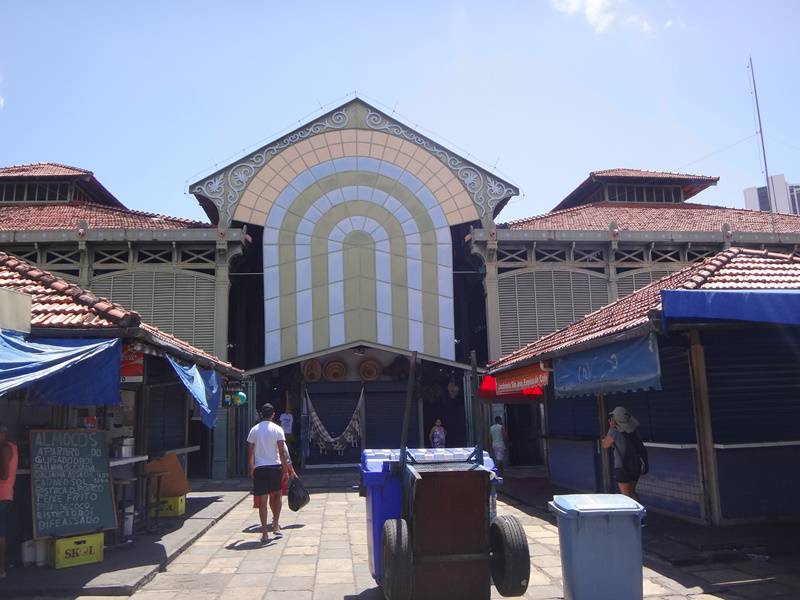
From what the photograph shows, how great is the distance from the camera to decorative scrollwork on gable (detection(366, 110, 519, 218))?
67.8 feet

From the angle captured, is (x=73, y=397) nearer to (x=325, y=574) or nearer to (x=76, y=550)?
(x=76, y=550)

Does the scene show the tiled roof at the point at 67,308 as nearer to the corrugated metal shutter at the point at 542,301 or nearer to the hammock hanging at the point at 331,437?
the hammock hanging at the point at 331,437

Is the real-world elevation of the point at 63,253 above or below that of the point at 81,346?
above

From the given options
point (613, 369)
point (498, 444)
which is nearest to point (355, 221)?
point (498, 444)

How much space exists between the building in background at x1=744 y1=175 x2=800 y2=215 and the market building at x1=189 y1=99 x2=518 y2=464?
1237 centimetres

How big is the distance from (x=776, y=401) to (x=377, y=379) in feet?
42.7

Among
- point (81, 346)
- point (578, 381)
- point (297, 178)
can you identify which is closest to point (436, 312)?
point (297, 178)

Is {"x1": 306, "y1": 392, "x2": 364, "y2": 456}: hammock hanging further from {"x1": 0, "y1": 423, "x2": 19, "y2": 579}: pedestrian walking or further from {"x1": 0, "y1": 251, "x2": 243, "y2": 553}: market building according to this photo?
{"x1": 0, "y1": 423, "x2": 19, "y2": 579}: pedestrian walking

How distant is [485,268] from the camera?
20234 mm

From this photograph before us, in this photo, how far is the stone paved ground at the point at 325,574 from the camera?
6277mm

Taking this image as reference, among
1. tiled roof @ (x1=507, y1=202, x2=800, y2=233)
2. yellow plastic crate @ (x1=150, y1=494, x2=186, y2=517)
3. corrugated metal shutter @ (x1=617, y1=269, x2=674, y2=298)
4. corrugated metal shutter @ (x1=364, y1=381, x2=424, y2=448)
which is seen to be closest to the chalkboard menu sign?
yellow plastic crate @ (x1=150, y1=494, x2=186, y2=517)

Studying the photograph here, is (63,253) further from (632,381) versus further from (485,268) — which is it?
(632,381)

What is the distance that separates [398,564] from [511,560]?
98cm

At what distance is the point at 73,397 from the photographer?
7.32m
